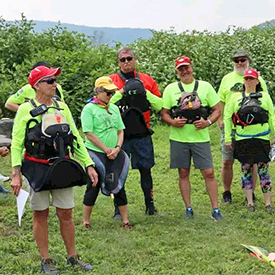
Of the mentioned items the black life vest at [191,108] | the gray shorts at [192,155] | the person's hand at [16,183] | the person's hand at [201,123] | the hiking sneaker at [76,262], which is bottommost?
the hiking sneaker at [76,262]

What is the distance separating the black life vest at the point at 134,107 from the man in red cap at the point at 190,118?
0.94 ft

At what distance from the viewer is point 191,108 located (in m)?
7.02

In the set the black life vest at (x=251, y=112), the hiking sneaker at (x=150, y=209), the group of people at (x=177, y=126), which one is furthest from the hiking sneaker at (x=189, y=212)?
the black life vest at (x=251, y=112)

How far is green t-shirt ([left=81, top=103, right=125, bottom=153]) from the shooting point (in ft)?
21.8

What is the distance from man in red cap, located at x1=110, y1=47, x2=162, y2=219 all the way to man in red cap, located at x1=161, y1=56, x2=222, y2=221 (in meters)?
0.23

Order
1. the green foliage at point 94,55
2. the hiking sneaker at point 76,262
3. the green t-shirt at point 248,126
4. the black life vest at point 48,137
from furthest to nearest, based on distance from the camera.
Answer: the green foliage at point 94,55, the green t-shirt at point 248,126, the hiking sneaker at point 76,262, the black life vest at point 48,137

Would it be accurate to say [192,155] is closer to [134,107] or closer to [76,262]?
[134,107]

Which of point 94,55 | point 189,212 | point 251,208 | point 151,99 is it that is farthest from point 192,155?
point 94,55

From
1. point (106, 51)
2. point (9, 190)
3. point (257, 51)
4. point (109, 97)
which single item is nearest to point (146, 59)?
point (106, 51)

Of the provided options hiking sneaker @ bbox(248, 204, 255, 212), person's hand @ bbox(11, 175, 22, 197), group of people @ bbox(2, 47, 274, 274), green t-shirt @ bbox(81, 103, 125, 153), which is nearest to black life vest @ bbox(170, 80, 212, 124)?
group of people @ bbox(2, 47, 274, 274)

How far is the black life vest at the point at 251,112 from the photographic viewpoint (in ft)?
23.7

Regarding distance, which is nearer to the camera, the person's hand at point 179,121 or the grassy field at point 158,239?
the grassy field at point 158,239

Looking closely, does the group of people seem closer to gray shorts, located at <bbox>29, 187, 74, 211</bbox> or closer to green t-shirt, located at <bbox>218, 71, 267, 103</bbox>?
green t-shirt, located at <bbox>218, 71, 267, 103</bbox>

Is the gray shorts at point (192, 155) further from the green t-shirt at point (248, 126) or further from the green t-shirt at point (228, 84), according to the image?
the green t-shirt at point (228, 84)
